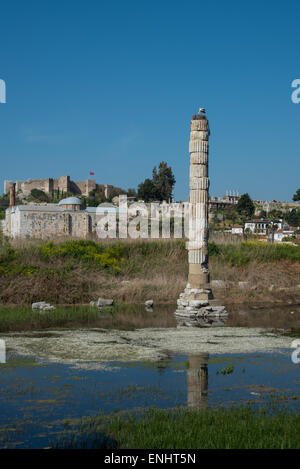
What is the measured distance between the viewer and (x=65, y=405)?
6492 mm

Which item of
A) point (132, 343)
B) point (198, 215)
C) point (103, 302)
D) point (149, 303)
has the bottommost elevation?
point (149, 303)

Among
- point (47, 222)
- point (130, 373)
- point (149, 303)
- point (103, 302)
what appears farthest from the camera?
point (47, 222)

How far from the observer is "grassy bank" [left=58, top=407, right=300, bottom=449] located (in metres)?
5.01

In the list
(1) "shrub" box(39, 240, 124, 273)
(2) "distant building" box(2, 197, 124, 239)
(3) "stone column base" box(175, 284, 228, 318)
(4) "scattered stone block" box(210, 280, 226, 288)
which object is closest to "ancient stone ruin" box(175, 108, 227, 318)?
(3) "stone column base" box(175, 284, 228, 318)

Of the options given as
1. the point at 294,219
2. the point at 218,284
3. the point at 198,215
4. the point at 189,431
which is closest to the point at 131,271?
the point at 218,284

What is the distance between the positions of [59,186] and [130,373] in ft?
273

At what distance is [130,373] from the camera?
8203 millimetres

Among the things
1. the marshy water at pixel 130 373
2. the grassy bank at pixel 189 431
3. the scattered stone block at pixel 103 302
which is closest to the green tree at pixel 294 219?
the scattered stone block at pixel 103 302

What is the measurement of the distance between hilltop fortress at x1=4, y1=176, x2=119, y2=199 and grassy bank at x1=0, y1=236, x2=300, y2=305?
6644cm

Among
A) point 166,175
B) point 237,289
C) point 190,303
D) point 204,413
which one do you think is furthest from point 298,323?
point 166,175

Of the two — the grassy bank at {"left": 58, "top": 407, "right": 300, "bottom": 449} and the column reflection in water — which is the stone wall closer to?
the column reflection in water

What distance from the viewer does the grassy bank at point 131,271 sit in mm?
17922

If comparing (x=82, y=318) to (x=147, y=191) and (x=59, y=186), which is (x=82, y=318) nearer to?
(x=147, y=191)

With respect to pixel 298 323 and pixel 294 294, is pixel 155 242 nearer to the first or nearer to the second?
pixel 294 294
